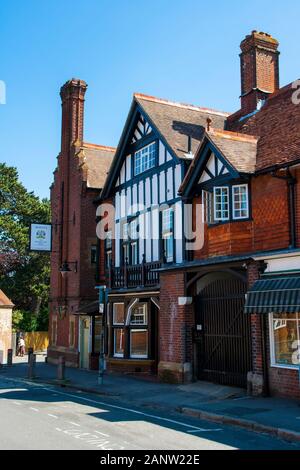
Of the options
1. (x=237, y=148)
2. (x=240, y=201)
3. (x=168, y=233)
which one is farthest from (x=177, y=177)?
A: (x=240, y=201)

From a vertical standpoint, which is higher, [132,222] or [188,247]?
[132,222]

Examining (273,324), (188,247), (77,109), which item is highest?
(77,109)

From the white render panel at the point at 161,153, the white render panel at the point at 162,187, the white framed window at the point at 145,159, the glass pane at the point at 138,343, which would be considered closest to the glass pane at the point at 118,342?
the glass pane at the point at 138,343

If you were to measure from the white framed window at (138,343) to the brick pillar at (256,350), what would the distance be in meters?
7.03

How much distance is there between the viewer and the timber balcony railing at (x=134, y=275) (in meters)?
21.0

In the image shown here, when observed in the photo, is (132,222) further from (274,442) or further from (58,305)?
(274,442)

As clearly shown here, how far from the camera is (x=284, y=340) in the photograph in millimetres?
14703

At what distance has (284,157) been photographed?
15.3 metres

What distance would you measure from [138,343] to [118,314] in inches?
76.5

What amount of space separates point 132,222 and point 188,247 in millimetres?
5123

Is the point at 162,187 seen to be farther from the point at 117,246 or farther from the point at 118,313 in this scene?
the point at 118,313

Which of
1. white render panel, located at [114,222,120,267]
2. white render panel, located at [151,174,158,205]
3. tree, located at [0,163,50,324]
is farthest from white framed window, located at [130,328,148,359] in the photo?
tree, located at [0,163,50,324]

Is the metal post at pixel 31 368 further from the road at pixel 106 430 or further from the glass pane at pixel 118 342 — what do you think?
the road at pixel 106 430

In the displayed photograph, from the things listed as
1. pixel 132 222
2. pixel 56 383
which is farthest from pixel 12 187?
pixel 56 383
